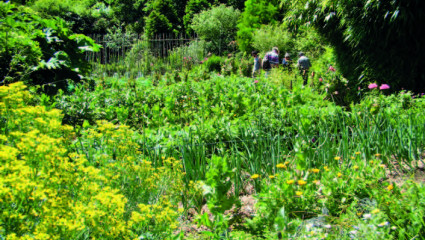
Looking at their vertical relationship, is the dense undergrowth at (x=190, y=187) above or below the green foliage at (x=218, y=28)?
below

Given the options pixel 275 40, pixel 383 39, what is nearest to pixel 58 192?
pixel 383 39

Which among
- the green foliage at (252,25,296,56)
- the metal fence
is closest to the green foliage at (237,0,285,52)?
the green foliage at (252,25,296,56)

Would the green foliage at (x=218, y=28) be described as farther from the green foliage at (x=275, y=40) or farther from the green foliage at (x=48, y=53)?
the green foliage at (x=48, y=53)

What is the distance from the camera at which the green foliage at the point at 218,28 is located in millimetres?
21172

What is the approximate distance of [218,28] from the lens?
70.2 feet

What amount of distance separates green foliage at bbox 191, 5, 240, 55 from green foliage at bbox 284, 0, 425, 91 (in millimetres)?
14556

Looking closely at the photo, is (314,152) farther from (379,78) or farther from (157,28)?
(157,28)

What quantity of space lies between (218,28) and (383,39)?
53.8 ft

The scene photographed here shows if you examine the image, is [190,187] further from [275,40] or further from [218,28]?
[218,28]

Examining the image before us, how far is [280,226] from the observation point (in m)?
1.74

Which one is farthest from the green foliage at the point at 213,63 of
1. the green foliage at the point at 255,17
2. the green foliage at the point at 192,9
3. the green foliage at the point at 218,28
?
the green foliage at the point at 192,9

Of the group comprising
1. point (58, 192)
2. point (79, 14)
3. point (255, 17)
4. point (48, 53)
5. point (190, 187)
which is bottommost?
point (190, 187)

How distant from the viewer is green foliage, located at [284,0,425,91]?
17.9 feet

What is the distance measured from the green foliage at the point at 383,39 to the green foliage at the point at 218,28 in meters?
14.6
